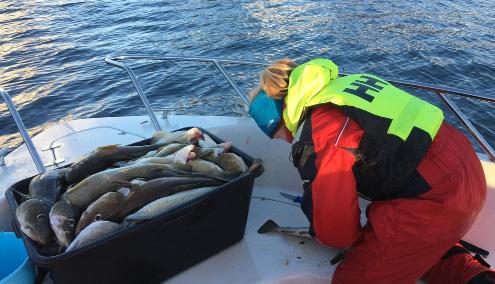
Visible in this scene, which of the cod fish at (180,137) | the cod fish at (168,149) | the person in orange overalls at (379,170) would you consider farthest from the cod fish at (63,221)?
the person in orange overalls at (379,170)

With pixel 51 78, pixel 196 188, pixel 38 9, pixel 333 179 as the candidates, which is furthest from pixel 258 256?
pixel 38 9

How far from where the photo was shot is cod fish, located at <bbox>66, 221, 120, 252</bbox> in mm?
2074

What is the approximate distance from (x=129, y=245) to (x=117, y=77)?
730 cm

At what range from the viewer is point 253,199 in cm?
342

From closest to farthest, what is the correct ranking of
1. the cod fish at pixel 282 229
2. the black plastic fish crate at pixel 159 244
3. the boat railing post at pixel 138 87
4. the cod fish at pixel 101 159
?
1. the black plastic fish crate at pixel 159 244
2. the cod fish at pixel 101 159
3. the cod fish at pixel 282 229
4. the boat railing post at pixel 138 87

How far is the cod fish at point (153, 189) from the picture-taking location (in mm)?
2336

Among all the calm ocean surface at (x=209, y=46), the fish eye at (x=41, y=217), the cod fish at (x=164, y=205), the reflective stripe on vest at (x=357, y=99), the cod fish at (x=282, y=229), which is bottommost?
the calm ocean surface at (x=209, y=46)

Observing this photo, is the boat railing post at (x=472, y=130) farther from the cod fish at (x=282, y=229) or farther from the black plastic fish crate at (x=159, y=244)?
the black plastic fish crate at (x=159, y=244)

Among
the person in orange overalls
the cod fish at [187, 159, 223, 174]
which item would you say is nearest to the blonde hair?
the person in orange overalls

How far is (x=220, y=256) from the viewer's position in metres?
2.73

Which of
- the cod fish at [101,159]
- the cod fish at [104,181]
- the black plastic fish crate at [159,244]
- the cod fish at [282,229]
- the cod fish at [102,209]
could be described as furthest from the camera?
the cod fish at [282,229]

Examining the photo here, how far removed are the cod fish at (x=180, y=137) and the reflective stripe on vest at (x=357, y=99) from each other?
823mm

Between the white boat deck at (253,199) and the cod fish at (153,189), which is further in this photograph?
the white boat deck at (253,199)

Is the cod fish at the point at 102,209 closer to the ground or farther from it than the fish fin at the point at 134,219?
closer to the ground
